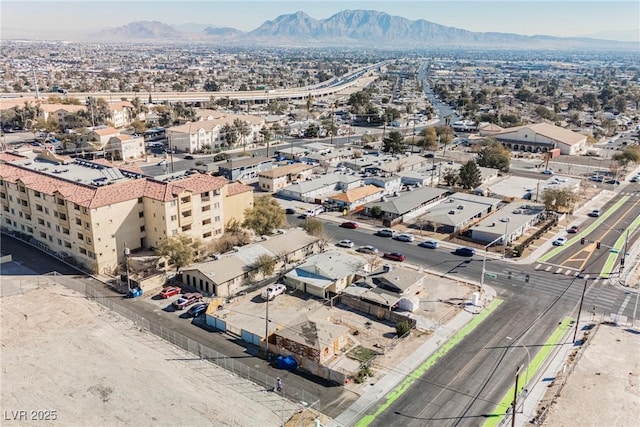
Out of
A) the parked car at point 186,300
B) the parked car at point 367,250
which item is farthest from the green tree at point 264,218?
the parked car at point 186,300

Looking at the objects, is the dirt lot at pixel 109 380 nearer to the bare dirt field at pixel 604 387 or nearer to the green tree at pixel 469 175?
the bare dirt field at pixel 604 387

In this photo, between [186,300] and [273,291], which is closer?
[186,300]

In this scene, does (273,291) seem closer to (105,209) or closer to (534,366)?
(105,209)

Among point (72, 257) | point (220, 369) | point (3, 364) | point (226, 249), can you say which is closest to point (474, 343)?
point (220, 369)

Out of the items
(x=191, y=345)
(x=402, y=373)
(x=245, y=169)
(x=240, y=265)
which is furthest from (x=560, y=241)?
(x=245, y=169)

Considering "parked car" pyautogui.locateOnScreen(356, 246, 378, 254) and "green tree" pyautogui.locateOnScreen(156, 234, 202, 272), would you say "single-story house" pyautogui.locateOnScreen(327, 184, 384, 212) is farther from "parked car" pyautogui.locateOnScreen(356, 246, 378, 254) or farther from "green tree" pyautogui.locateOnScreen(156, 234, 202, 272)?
"green tree" pyautogui.locateOnScreen(156, 234, 202, 272)

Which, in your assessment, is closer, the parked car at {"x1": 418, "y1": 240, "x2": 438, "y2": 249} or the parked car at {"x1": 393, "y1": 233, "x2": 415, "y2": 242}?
the parked car at {"x1": 418, "y1": 240, "x2": 438, "y2": 249}

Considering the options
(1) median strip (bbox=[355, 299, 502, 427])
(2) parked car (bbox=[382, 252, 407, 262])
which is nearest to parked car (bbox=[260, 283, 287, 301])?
(2) parked car (bbox=[382, 252, 407, 262])
